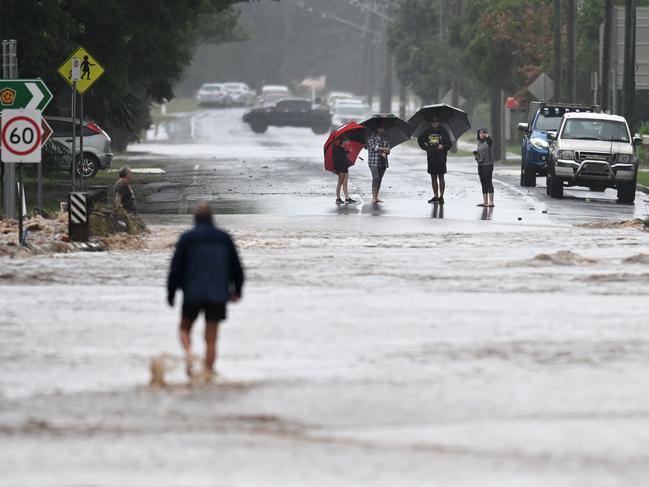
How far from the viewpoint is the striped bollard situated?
84.2ft

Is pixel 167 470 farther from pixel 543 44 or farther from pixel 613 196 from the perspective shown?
pixel 543 44

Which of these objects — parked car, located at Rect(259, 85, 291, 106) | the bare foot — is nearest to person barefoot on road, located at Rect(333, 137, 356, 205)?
the bare foot

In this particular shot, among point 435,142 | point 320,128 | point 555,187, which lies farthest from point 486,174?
point 320,128

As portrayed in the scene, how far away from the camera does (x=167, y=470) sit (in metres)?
10.8

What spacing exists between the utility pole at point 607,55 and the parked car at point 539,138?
164 inches

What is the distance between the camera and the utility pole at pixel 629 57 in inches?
1997

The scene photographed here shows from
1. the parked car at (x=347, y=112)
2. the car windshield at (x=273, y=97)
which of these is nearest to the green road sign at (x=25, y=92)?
the parked car at (x=347, y=112)

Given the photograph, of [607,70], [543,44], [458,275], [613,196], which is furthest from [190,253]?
[543,44]

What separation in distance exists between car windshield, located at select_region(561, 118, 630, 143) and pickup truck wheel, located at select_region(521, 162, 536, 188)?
10.0ft

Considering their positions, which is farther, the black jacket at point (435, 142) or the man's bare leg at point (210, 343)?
the black jacket at point (435, 142)

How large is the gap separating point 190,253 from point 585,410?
3.18m

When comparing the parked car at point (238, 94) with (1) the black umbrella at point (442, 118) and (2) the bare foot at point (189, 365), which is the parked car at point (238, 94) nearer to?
(1) the black umbrella at point (442, 118)

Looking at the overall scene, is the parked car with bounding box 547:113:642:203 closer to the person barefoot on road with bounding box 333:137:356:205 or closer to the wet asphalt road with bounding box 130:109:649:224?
the wet asphalt road with bounding box 130:109:649:224

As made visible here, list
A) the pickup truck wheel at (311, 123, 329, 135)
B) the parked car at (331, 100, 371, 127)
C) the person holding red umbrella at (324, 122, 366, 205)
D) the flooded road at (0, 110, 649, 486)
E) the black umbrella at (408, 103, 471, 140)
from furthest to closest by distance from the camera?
the parked car at (331, 100, 371, 127)
the pickup truck wheel at (311, 123, 329, 135)
the black umbrella at (408, 103, 471, 140)
the person holding red umbrella at (324, 122, 366, 205)
the flooded road at (0, 110, 649, 486)
